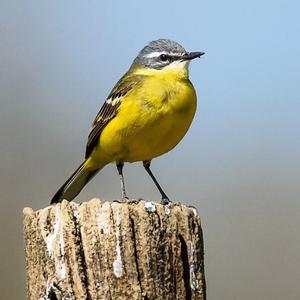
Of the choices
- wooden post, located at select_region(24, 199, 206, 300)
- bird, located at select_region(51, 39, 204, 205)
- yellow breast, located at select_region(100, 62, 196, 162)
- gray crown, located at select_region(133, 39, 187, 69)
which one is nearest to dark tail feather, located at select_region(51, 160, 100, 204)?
bird, located at select_region(51, 39, 204, 205)

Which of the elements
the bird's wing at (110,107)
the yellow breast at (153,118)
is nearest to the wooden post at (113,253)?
the yellow breast at (153,118)

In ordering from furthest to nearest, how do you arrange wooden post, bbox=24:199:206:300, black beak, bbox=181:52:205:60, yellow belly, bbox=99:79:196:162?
1. black beak, bbox=181:52:205:60
2. yellow belly, bbox=99:79:196:162
3. wooden post, bbox=24:199:206:300

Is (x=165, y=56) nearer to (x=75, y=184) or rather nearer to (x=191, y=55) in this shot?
(x=191, y=55)

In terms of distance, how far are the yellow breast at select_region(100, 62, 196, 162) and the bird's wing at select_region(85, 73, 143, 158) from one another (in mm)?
91

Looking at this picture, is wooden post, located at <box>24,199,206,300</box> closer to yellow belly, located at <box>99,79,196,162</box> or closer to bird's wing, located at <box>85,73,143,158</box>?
yellow belly, located at <box>99,79,196,162</box>

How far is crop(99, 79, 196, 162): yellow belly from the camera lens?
19.9 ft

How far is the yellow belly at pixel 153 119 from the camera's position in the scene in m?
6.07

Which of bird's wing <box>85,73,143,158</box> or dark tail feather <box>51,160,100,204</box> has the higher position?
bird's wing <box>85,73,143,158</box>

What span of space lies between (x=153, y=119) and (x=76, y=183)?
95 cm

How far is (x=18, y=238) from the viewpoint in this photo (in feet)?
25.8

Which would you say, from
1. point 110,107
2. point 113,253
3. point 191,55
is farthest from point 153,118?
point 113,253

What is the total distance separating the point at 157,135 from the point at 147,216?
2457 millimetres

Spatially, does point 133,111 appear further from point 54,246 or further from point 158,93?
point 54,246

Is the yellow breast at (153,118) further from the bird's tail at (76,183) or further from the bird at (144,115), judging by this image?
the bird's tail at (76,183)
